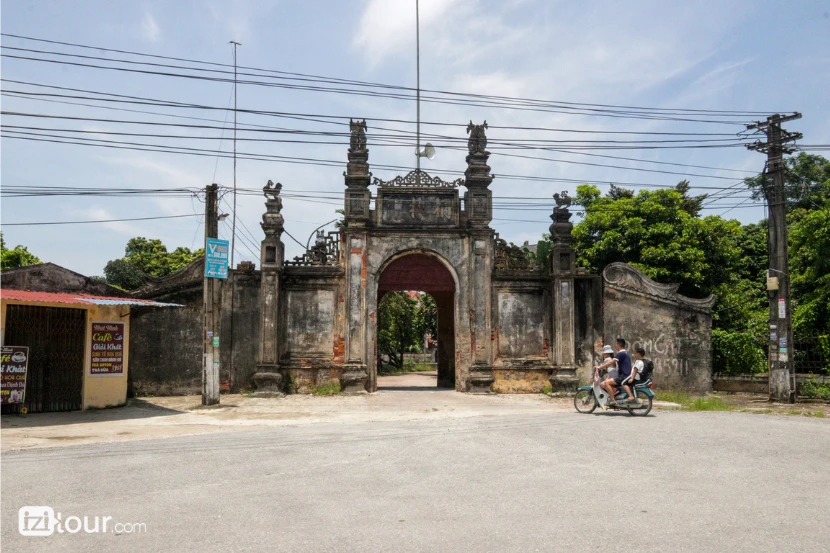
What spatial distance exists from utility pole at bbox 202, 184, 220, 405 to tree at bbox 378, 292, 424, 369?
19.8m

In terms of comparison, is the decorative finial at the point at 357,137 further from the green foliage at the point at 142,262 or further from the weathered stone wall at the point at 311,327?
the green foliage at the point at 142,262

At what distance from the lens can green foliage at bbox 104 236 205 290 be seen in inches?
1672

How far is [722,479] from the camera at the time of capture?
25.7 feet

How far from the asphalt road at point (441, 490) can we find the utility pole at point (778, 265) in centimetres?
769

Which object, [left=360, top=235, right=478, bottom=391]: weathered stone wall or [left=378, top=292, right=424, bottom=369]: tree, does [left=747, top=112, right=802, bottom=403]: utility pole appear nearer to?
[left=360, top=235, right=478, bottom=391]: weathered stone wall

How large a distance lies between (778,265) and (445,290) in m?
9.50

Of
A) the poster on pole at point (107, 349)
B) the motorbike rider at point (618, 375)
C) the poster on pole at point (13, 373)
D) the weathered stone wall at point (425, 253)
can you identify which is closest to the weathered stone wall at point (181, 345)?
the poster on pole at point (107, 349)

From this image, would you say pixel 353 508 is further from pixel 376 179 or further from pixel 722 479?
pixel 376 179

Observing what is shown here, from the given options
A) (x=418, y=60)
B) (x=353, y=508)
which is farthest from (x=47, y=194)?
(x=353, y=508)

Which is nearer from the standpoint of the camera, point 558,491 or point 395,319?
point 558,491

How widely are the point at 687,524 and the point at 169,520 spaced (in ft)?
15.2

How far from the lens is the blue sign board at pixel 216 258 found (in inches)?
658

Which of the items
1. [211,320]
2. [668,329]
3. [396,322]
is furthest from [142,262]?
[668,329]

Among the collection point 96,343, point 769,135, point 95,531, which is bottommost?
point 95,531
